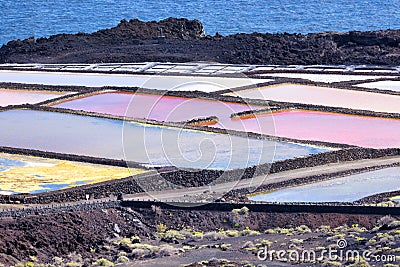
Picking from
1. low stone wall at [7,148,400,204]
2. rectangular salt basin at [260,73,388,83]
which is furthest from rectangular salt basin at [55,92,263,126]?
rectangular salt basin at [260,73,388,83]

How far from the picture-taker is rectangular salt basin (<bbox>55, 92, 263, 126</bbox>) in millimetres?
37750

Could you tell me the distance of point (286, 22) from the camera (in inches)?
3469

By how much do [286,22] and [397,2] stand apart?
16.4m

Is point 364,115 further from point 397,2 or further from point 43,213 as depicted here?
point 397,2

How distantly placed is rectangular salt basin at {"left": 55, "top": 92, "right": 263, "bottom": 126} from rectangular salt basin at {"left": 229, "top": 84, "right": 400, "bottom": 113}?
1.72 metres

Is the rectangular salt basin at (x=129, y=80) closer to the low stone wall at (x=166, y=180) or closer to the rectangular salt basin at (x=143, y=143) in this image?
the rectangular salt basin at (x=143, y=143)

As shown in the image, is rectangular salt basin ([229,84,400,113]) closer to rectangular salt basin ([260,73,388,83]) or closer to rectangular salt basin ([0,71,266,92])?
rectangular salt basin ([0,71,266,92])

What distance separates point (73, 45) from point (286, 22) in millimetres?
34790

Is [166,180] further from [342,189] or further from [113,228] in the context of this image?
[342,189]

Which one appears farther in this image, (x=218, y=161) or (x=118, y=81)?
(x=118, y=81)

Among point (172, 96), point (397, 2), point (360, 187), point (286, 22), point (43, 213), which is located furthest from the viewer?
point (397, 2)

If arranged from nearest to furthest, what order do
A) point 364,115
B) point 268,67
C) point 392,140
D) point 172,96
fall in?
point 392,140, point 364,115, point 172,96, point 268,67

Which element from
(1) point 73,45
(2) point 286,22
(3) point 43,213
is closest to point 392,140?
(3) point 43,213

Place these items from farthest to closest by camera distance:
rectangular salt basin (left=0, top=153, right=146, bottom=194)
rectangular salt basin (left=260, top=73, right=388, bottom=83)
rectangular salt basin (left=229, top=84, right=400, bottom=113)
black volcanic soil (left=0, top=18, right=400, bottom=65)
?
black volcanic soil (left=0, top=18, right=400, bottom=65) < rectangular salt basin (left=260, top=73, right=388, bottom=83) < rectangular salt basin (left=229, top=84, right=400, bottom=113) < rectangular salt basin (left=0, top=153, right=146, bottom=194)
